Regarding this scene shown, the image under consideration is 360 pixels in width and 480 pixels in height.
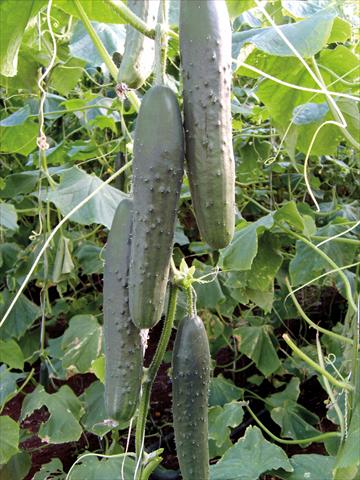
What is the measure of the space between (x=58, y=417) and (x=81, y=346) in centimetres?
27

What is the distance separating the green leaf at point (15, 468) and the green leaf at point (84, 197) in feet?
3.95

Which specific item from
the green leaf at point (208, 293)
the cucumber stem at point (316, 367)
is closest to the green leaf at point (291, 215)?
the cucumber stem at point (316, 367)

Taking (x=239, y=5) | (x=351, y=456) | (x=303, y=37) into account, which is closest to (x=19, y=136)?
(x=239, y=5)

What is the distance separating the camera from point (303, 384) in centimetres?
316

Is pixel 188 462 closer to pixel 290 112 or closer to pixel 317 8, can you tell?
pixel 290 112

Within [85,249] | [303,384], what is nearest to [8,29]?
[85,249]

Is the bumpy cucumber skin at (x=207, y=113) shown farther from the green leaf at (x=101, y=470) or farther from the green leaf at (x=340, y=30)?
the green leaf at (x=101, y=470)

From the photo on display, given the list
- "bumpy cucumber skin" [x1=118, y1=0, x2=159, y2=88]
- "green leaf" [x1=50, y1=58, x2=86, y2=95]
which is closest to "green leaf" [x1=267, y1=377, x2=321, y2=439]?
"green leaf" [x1=50, y1=58, x2=86, y2=95]

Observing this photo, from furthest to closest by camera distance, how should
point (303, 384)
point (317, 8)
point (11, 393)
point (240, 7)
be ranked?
point (303, 384) → point (11, 393) → point (317, 8) → point (240, 7)

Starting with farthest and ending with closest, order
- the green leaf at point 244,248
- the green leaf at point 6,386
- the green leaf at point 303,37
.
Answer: the green leaf at point 6,386
the green leaf at point 244,248
the green leaf at point 303,37

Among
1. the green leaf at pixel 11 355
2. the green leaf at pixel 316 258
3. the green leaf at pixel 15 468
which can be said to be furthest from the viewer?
the green leaf at pixel 11 355

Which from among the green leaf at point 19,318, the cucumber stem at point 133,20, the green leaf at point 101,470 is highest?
the cucumber stem at point 133,20

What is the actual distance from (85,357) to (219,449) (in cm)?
63

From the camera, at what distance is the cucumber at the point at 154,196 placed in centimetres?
78
